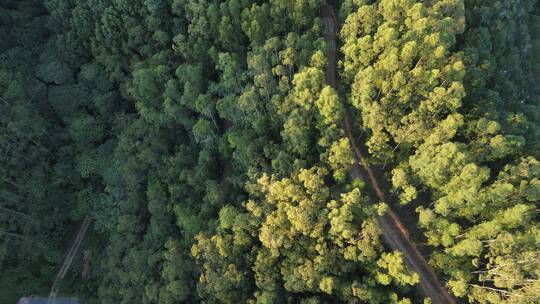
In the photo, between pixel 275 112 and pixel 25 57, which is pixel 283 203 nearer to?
pixel 275 112

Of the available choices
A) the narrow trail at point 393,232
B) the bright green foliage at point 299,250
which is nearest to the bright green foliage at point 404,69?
the narrow trail at point 393,232

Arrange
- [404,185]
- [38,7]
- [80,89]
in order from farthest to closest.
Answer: [38,7] → [80,89] → [404,185]

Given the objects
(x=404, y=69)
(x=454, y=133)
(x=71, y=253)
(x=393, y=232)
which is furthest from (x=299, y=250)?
(x=71, y=253)

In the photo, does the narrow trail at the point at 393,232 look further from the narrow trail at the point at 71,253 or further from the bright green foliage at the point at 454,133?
the narrow trail at the point at 71,253

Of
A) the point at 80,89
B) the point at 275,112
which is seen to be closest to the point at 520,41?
the point at 275,112

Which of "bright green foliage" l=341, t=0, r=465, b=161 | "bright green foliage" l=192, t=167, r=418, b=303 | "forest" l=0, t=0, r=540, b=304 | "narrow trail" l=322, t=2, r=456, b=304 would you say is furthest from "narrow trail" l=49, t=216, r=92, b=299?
"bright green foliage" l=341, t=0, r=465, b=161

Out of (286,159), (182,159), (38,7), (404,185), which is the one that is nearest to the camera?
(404,185)
